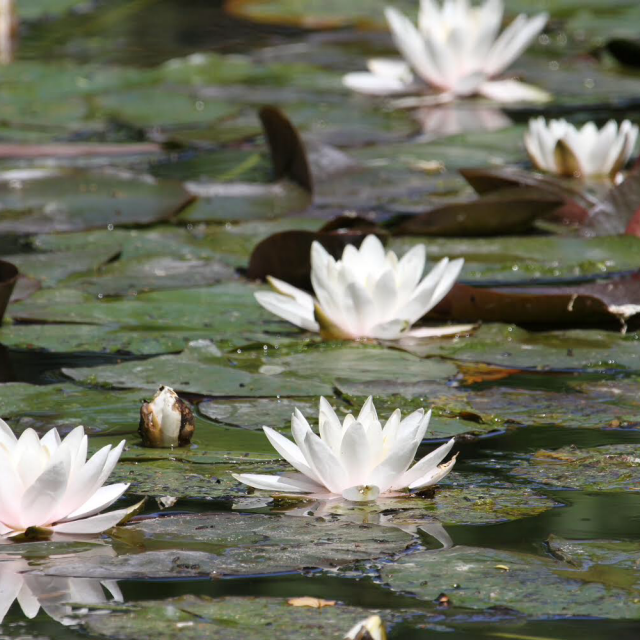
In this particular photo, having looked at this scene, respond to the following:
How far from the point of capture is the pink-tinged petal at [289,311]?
3086mm

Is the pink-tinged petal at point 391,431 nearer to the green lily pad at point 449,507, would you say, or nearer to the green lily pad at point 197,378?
the green lily pad at point 449,507

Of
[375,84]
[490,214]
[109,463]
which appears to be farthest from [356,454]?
[375,84]

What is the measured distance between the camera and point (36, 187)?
4484 mm

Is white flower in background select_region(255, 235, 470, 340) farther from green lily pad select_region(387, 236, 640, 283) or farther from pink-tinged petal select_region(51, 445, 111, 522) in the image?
pink-tinged petal select_region(51, 445, 111, 522)

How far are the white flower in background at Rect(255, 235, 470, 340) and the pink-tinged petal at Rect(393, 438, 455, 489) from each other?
0.93 metres

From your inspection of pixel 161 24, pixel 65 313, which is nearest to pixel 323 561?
pixel 65 313

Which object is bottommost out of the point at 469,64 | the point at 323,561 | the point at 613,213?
the point at 323,561

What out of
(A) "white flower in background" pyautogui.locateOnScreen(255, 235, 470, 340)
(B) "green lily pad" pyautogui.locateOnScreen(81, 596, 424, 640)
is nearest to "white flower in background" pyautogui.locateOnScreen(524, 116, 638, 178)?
(A) "white flower in background" pyautogui.locateOnScreen(255, 235, 470, 340)

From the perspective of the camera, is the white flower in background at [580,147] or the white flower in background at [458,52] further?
the white flower in background at [458,52]

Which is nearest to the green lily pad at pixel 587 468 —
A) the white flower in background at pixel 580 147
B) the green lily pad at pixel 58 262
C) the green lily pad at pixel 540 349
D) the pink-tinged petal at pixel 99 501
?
the green lily pad at pixel 540 349

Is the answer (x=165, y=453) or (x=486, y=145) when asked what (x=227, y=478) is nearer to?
(x=165, y=453)

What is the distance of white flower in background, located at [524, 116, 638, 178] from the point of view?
4312 millimetres

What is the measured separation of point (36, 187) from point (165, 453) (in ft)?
8.06

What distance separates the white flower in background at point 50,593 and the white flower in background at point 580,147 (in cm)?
302
